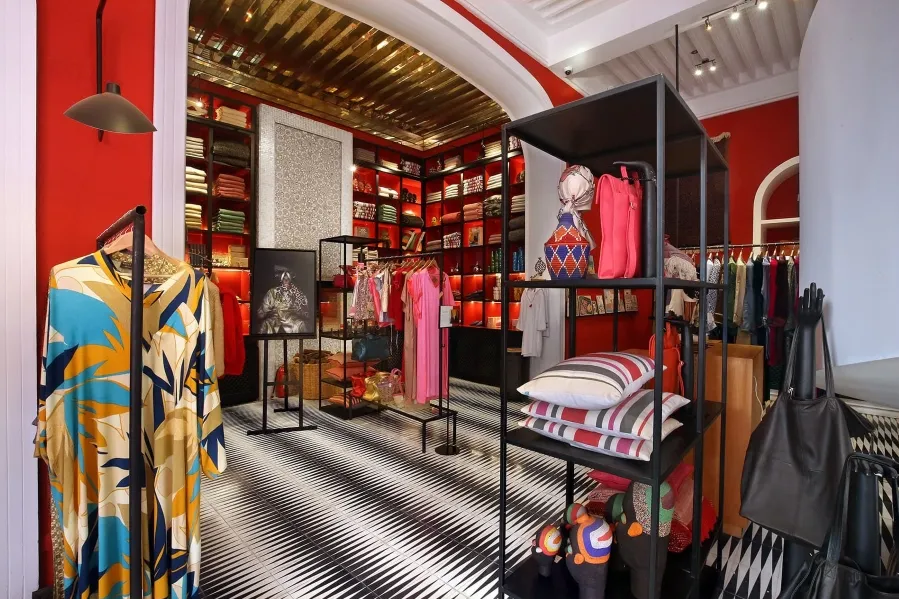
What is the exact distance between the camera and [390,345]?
473cm

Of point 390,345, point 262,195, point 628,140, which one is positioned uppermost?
point 262,195

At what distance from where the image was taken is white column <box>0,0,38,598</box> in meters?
1.62

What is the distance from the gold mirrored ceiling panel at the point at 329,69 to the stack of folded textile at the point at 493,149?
311 mm

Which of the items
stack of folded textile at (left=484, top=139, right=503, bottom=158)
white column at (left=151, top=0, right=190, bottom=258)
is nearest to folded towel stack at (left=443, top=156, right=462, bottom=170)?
stack of folded textile at (left=484, top=139, right=503, bottom=158)

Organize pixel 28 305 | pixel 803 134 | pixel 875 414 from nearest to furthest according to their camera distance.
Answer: pixel 28 305 < pixel 803 134 < pixel 875 414

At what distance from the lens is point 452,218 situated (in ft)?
24.8

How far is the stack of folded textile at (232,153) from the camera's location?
531 centimetres

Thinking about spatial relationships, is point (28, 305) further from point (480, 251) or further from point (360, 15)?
point (480, 251)

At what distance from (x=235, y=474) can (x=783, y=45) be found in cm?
665

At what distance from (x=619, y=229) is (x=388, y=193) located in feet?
21.5

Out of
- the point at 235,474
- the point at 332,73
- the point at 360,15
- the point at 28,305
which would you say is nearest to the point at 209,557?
the point at 235,474

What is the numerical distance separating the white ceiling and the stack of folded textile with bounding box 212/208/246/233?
3.67 metres

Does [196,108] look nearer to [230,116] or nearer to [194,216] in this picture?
[230,116]

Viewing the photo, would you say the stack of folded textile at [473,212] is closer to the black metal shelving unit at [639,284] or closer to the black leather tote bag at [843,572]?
the black metal shelving unit at [639,284]
